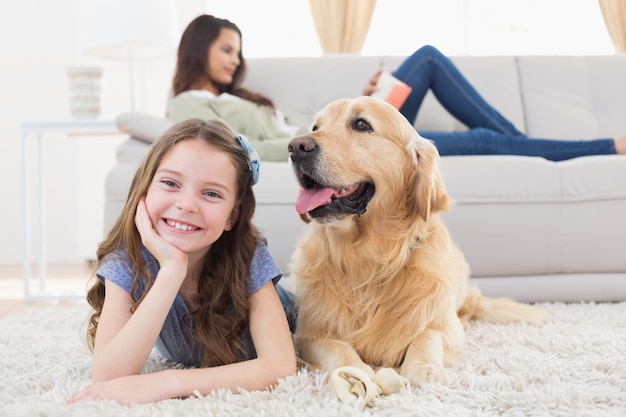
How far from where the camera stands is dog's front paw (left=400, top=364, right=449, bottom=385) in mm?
1337

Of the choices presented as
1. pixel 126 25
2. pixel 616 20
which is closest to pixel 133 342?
pixel 126 25

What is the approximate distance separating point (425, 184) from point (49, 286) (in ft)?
9.19

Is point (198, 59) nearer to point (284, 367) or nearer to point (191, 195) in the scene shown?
point (191, 195)

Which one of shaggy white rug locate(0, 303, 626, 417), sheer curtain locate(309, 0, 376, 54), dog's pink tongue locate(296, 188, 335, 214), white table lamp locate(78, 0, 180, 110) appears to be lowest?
shaggy white rug locate(0, 303, 626, 417)

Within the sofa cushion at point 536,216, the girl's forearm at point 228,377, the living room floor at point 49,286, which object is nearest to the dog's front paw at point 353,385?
the girl's forearm at point 228,377

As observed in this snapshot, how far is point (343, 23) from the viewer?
530cm

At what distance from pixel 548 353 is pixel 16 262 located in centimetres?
432

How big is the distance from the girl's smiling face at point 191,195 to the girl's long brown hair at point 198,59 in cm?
189

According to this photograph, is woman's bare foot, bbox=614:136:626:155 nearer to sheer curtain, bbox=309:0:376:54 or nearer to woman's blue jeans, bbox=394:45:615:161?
woman's blue jeans, bbox=394:45:615:161

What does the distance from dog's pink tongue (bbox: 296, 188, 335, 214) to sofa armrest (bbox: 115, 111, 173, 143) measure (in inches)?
49.6

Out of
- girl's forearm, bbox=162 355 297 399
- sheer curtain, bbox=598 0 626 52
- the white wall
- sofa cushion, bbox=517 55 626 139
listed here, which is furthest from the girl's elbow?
sheer curtain, bbox=598 0 626 52

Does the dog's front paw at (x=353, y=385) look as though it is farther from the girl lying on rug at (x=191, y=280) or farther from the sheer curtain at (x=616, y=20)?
the sheer curtain at (x=616, y=20)

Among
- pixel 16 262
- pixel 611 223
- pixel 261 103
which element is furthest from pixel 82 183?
pixel 611 223

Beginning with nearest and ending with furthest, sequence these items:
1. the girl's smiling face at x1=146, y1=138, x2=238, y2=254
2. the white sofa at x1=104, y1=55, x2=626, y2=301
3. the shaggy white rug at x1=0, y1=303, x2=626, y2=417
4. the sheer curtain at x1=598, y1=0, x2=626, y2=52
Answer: the shaggy white rug at x1=0, y1=303, x2=626, y2=417
the girl's smiling face at x1=146, y1=138, x2=238, y2=254
the white sofa at x1=104, y1=55, x2=626, y2=301
the sheer curtain at x1=598, y1=0, x2=626, y2=52
